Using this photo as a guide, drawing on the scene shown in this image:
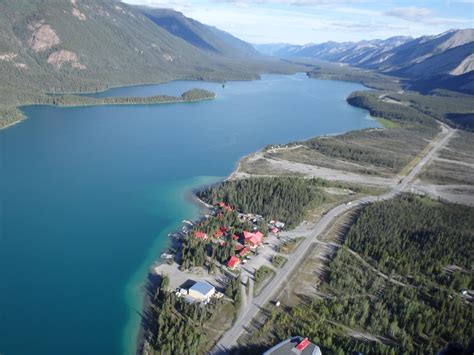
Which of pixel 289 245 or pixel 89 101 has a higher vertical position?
pixel 89 101

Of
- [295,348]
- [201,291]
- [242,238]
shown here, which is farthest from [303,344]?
[242,238]

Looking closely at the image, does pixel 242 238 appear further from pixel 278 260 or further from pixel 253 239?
pixel 278 260

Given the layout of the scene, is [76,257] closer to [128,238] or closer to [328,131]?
[128,238]

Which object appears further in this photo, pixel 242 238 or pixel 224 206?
pixel 224 206

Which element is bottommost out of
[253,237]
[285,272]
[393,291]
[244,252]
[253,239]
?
[393,291]

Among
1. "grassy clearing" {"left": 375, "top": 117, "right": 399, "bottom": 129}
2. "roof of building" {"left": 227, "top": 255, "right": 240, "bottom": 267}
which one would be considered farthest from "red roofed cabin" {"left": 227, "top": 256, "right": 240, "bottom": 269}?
"grassy clearing" {"left": 375, "top": 117, "right": 399, "bottom": 129}

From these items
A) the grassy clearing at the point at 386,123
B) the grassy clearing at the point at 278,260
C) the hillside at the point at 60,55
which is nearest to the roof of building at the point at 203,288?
the grassy clearing at the point at 278,260
